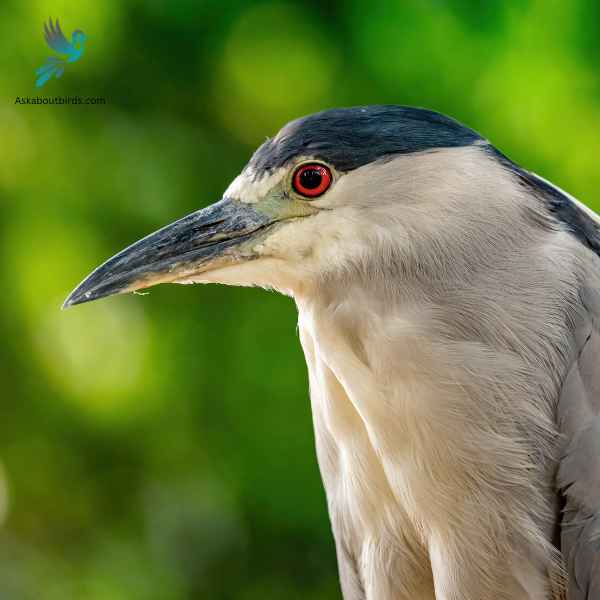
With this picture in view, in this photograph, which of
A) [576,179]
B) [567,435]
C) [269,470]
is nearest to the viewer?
[567,435]

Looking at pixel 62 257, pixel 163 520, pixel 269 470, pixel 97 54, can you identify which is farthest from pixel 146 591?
pixel 97 54

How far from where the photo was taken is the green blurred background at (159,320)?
86.7 inches

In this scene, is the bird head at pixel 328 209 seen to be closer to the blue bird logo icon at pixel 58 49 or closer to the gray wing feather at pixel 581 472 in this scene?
the gray wing feather at pixel 581 472

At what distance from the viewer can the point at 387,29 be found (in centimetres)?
220

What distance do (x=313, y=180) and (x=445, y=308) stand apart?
22cm

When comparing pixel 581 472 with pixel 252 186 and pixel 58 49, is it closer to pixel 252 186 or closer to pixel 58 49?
pixel 252 186

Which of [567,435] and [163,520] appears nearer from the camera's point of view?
[567,435]

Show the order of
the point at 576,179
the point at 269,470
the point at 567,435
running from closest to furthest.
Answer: the point at 567,435
the point at 576,179
the point at 269,470

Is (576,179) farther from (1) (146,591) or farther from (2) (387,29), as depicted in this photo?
(1) (146,591)

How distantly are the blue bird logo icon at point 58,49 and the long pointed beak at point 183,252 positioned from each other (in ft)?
4.16

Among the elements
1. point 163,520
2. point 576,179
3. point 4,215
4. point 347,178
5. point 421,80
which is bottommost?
point 163,520

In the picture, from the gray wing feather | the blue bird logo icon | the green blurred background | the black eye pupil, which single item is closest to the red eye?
the black eye pupil

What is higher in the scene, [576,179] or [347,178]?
[576,179]

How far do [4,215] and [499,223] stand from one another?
1507 millimetres
